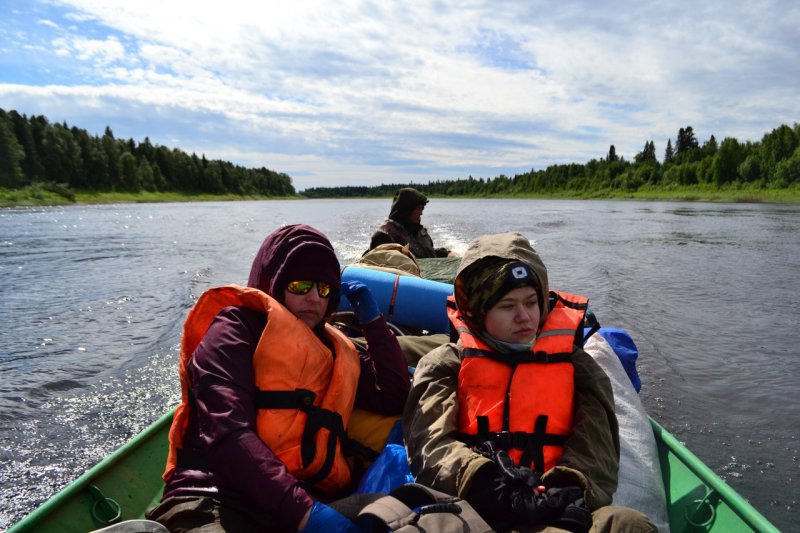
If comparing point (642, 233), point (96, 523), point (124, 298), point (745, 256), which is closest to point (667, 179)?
point (642, 233)

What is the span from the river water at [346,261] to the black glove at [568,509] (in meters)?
2.58

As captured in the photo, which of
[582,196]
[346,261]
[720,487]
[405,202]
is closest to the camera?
[720,487]

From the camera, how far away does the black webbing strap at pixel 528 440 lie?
2176mm

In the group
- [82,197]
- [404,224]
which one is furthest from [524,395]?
[82,197]

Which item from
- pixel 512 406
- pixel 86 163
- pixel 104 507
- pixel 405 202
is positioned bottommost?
pixel 104 507

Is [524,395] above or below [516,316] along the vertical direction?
below

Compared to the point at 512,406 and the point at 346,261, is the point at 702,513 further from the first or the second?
the point at 346,261

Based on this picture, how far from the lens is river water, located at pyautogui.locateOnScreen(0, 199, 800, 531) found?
432cm

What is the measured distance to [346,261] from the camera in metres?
13.3

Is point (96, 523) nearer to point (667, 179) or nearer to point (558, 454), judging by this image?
point (558, 454)

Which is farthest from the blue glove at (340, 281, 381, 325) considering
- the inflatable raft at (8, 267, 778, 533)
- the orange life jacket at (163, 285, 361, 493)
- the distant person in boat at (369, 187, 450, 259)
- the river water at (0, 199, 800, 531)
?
the distant person in boat at (369, 187, 450, 259)

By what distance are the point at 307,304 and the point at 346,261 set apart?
10953 millimetres

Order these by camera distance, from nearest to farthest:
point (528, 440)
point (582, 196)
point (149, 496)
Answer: point (528, 440) < point (149, 496) < point (582, 196)

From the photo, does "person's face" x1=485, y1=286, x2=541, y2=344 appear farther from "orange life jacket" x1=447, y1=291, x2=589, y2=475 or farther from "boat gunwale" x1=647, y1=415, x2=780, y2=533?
"boat gunwale" x1=647, y1=415, x2=780, y2=533
